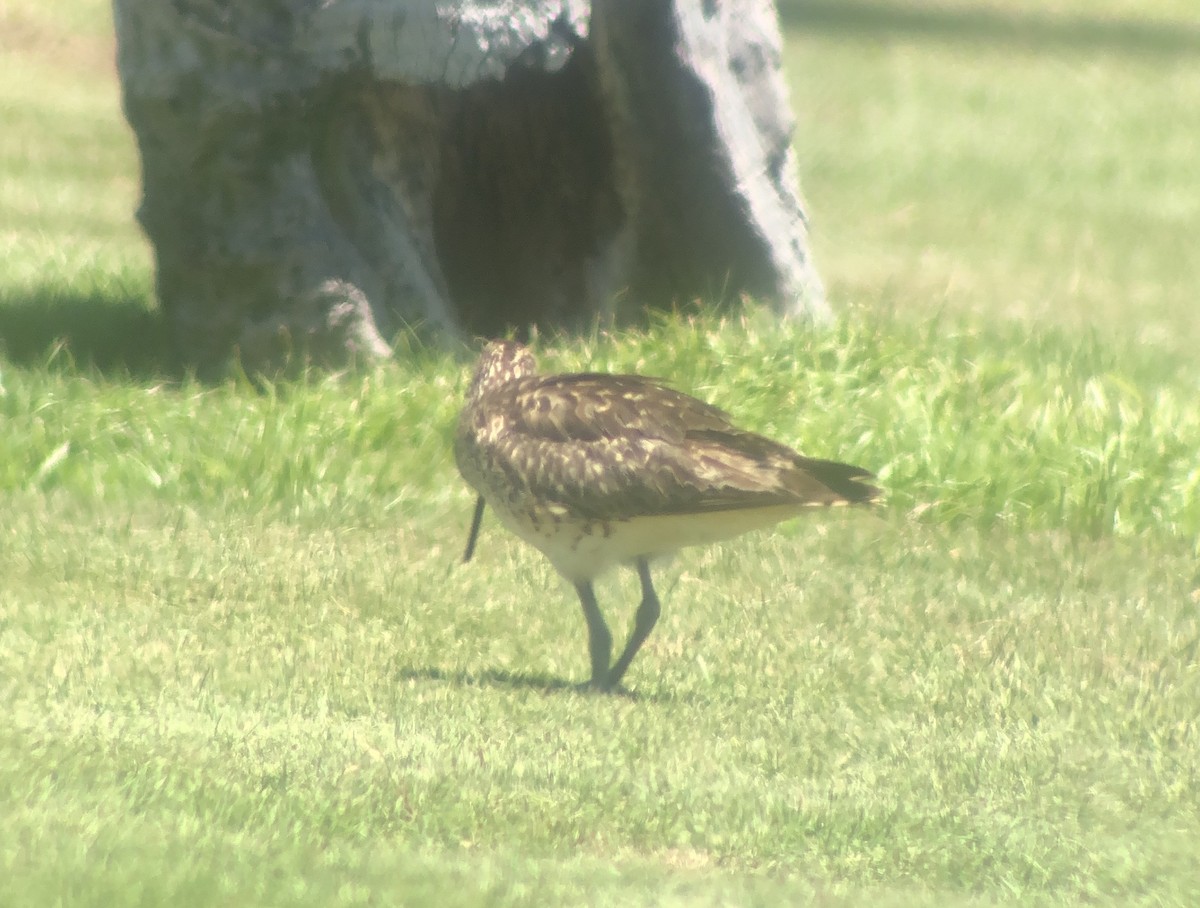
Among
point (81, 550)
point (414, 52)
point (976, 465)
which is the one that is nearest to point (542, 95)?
point (414, 52)

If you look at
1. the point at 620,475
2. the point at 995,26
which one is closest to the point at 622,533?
the point at 620,475

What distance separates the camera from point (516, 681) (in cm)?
596

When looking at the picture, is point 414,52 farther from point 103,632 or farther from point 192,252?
point 103,632

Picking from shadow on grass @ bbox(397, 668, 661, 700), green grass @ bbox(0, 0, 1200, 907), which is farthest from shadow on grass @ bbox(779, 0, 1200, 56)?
shadow on grass @ bbox(397, 668, 661, 700)

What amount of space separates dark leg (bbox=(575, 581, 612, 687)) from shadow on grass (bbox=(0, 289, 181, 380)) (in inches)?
155

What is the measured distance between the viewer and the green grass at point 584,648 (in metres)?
4.61

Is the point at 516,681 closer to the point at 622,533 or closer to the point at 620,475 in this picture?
the point at 622,533

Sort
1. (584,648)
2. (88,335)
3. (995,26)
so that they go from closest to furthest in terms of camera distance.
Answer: (584,648) → (88,335) → (995,26)

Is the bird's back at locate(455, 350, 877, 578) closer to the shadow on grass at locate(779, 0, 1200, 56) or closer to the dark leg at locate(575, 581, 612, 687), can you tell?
the dark leg at locate(575, 581, 612, 687)

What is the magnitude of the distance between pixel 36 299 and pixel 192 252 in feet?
5.52

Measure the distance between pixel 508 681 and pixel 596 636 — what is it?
34 centimetres

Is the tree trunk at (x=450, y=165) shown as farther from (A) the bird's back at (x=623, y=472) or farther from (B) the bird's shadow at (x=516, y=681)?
(A) the bird's back at (x=623, y=472)

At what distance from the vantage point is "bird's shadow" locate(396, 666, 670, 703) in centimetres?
579

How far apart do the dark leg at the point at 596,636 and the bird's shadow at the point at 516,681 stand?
0.05 metres
